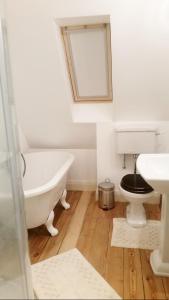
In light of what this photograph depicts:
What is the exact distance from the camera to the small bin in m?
2.68

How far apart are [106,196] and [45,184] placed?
0.88m

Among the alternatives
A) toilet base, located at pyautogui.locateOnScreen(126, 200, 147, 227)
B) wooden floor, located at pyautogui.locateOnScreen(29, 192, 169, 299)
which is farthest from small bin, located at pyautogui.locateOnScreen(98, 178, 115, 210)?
toilet base, located at pyautogui.locateOnScreen(126, 200, 147, 227)

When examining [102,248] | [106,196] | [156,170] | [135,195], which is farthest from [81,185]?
[156,170]

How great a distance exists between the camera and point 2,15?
100 centimetres

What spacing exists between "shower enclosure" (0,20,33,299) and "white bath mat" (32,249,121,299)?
17 centimetres

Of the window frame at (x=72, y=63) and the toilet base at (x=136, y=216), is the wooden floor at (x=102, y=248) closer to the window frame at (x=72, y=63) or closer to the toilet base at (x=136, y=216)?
the toilet base at (x=136, y=216)

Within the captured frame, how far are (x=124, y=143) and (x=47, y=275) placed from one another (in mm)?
1509

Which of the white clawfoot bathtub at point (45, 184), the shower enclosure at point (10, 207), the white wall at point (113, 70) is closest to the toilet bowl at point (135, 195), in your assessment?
the white wall at point (113, 70)

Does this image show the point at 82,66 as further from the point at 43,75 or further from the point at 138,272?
the point at 138,272

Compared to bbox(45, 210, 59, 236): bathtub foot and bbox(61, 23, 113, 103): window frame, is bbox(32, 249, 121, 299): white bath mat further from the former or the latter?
bbox(61, 23, 113, 103): window frame

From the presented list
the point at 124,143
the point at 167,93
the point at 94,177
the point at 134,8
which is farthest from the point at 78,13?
the point at 94,177

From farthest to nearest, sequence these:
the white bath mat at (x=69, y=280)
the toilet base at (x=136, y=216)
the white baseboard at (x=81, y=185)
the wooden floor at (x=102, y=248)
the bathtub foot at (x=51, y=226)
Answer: the white baseboard at (x=81, y=185)
the toilet base at (x=136, y=216)
the bathtub foot at (x=51, y=226)
the wooden floor at (x=102, y=248)
the white bath mat at (x=69, y=280)

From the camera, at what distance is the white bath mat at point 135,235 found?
2.04 m

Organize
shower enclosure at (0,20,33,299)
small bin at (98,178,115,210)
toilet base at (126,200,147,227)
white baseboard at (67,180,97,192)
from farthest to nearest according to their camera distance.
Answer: white baseboard at (67,180,97,192)
small bin at (98,178,115,210)
toilet base at (126,200,147,227)
shower enclosure at (0,20,33,299)
